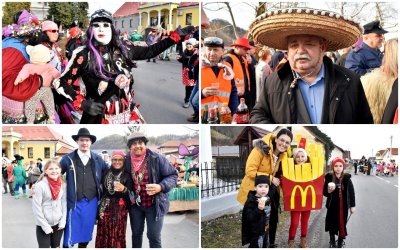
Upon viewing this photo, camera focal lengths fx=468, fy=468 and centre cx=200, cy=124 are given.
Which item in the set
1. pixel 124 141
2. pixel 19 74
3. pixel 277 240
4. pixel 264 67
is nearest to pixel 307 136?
pixel 264 67

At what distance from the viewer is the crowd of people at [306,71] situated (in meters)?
4.22

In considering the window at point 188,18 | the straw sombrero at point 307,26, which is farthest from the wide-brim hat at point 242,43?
the window at point 188,18

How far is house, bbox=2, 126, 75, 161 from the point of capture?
16.2ft

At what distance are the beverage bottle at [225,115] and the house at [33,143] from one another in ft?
5.34

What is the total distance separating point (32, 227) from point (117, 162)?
115cm

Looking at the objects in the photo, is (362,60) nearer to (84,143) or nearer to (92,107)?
(92,107)

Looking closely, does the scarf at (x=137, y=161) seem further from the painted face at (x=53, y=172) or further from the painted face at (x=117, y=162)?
the painted face at (x=53, y=172)

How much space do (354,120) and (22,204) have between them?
3.51 metres

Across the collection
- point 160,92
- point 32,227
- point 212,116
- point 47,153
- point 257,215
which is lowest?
point 32,227

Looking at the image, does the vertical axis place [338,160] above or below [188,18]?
below

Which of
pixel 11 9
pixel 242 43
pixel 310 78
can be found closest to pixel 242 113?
pixel 242 43

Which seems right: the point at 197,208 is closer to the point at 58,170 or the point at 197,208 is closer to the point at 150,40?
the point at 58,170

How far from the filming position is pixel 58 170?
4.90 meters

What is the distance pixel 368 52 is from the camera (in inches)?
187
